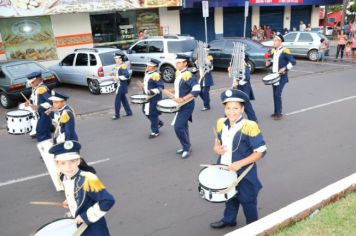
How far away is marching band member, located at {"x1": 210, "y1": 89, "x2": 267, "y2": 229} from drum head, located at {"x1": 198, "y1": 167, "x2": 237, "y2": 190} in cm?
11

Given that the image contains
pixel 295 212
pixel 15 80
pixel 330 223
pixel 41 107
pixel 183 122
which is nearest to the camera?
pixel 330 223

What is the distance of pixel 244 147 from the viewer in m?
4.15

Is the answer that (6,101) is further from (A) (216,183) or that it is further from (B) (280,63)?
(A) (216,183)

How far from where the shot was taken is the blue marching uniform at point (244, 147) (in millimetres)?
4070

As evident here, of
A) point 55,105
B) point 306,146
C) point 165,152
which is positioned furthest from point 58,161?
point 306,146

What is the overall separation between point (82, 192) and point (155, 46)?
12967mm

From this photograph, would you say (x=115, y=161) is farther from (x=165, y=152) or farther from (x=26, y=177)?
(x=26, y=177)

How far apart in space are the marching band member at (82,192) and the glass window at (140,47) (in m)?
13.1

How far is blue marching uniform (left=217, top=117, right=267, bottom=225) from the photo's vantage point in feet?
13.4

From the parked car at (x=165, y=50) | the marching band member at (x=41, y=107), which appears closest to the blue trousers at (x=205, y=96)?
the parked car at (x=165, y=50)

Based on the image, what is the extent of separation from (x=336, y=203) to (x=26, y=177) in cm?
532

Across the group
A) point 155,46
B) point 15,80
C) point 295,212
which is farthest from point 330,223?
point 155,46

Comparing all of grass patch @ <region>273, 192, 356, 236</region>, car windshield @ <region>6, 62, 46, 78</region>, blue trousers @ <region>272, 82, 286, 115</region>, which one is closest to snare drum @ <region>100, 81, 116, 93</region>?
car windshield @ <region>6, 62, 46, 78</region>

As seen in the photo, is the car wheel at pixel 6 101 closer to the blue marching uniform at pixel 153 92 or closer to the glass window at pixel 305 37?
the blue marching uniform at pixel 153 92
